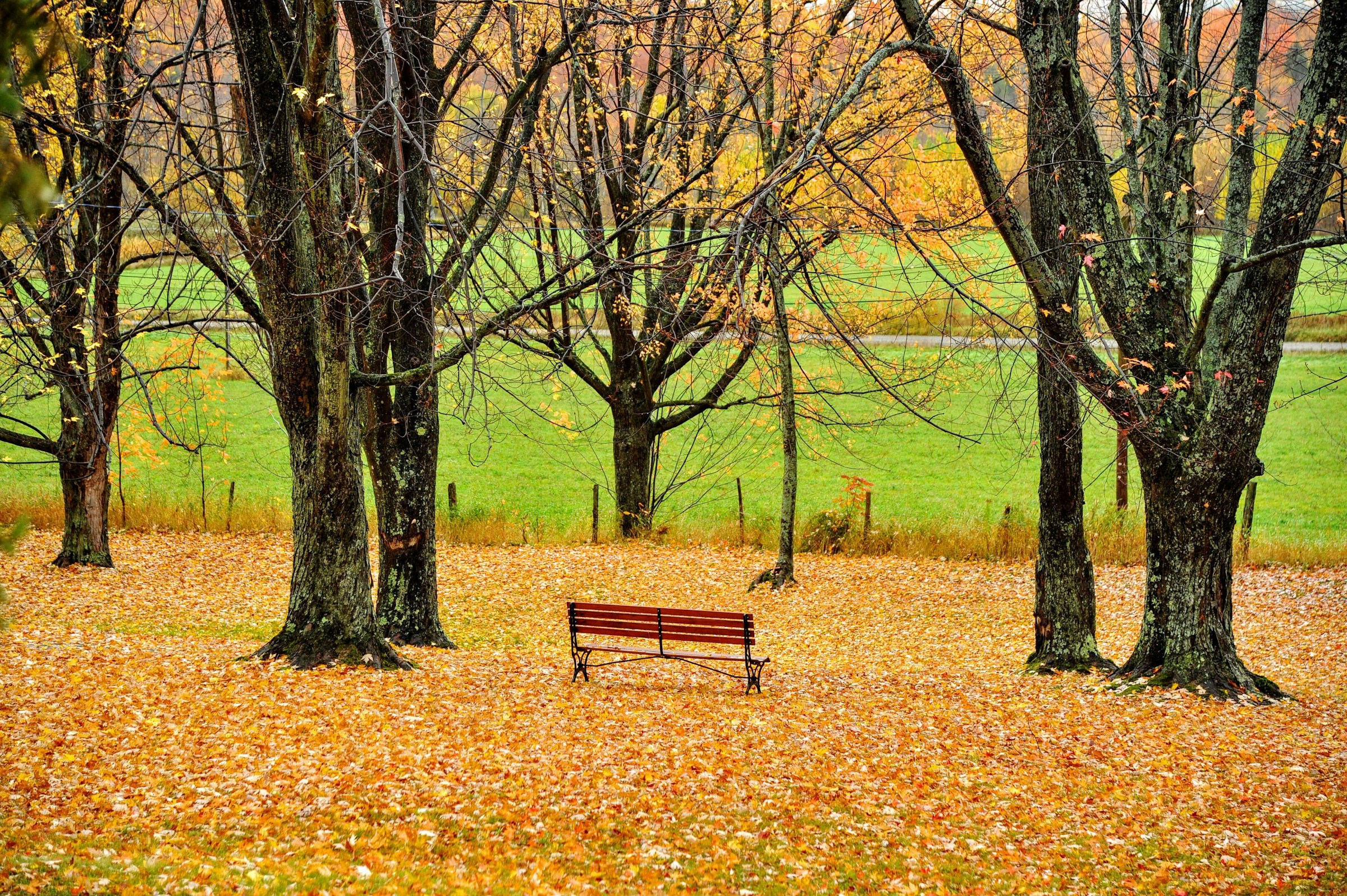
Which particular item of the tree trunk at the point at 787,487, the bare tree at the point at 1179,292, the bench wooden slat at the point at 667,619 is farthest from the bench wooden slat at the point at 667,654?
the tree trunk at the point at 787,487

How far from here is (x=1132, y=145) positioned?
868 cm

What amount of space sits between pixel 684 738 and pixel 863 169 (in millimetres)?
3897

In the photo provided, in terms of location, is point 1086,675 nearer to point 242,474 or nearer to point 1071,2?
point 1071,2

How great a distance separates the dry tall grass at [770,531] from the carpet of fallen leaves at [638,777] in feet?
18.0

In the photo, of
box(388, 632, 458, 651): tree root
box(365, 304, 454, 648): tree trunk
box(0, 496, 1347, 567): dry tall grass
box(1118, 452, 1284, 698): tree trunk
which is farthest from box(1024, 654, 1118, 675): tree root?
box(0, 496, 1347, 567): dry tall grass

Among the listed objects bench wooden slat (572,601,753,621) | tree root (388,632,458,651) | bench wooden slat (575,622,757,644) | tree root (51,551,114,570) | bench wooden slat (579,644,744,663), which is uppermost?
tree root (51,551,114,570)

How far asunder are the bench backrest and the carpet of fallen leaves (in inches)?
18.1

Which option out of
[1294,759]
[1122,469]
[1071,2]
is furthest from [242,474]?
[1294,759]

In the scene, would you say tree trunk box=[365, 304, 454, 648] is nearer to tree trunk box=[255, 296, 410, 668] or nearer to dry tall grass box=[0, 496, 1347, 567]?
tree trunk box=[255, 296, 410, 668]

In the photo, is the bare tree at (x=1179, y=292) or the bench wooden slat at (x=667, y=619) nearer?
the bare tree at (x=1179, y=292)

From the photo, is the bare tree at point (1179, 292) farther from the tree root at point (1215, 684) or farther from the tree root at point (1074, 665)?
the tree root at point (1074, 665)

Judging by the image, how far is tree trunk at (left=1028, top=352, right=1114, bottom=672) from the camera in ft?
28.9

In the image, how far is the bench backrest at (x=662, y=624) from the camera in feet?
27.4

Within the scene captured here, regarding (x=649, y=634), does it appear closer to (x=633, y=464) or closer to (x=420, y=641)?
(x=420, y=641)
